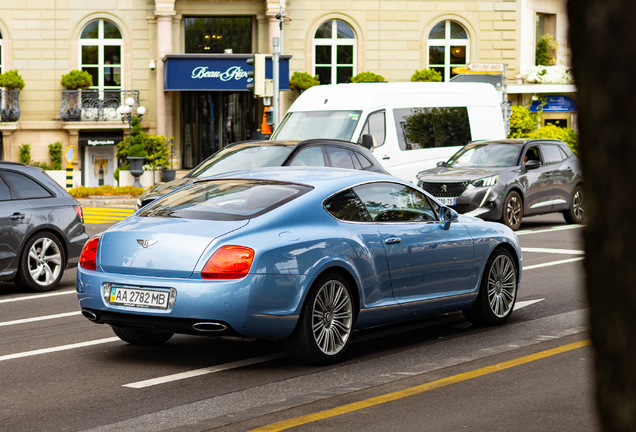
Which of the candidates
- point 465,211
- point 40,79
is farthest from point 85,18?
point 465,211

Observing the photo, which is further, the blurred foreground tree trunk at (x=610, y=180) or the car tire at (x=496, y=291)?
the car tire at (x=496, y=291)

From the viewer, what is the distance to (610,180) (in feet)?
5.24

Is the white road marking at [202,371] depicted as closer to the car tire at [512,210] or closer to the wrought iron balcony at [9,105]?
the car tire at [512,210]

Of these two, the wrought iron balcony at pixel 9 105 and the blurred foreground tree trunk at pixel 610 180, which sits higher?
the wrought iron balcony at pixel 9 105

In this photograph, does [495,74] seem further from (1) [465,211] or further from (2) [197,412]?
(2) [197,412]

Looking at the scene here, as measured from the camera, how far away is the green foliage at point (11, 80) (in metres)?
34.8

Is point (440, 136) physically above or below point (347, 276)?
above

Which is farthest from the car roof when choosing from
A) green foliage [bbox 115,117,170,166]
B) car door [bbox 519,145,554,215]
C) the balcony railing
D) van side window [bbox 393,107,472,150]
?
the balcony railing

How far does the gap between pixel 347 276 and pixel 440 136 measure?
44.5 ft

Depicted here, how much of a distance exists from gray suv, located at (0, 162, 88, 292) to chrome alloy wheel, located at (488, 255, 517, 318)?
5.11 meters

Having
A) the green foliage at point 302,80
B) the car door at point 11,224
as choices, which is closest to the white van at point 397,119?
the car door at point 11,224

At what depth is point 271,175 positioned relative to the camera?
7.29m

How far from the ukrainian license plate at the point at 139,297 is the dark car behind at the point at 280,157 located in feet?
23.6

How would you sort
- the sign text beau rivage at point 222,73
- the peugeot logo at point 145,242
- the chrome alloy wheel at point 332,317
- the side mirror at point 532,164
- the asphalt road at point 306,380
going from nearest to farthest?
the asphalt road at point 306,380 < the peugeot logo at point 145,242 < the chrome alloy wheel at point 332,317 < the side mirror at point 532,164 < the sign text beau rivage at point 222,73
